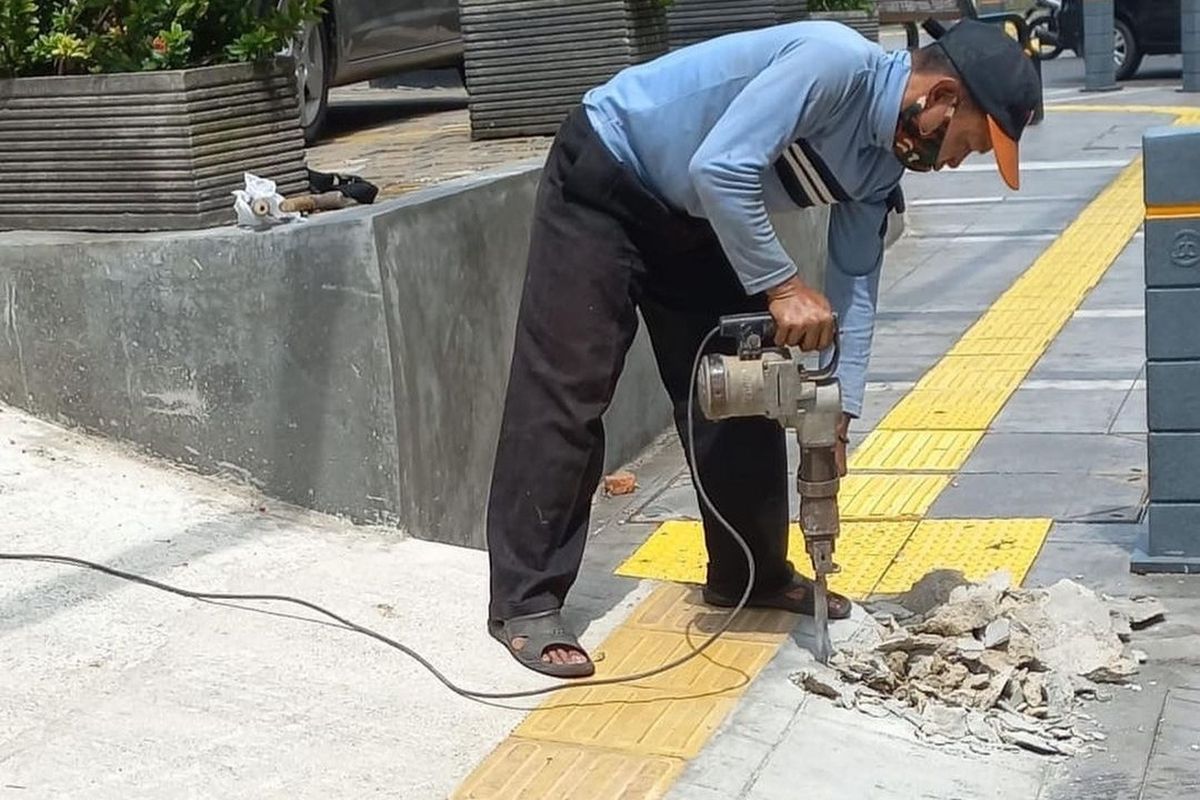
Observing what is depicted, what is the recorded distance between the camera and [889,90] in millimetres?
3721

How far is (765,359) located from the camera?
384cm

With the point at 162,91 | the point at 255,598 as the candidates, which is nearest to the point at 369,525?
the point at 255,598

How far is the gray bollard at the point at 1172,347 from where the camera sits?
15.3 feet

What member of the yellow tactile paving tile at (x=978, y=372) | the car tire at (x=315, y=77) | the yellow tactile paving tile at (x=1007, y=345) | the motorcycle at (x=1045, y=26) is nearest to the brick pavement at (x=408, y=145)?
the car tire at (x=315, y=77)

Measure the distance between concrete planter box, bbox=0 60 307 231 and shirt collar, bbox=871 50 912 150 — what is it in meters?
2.18

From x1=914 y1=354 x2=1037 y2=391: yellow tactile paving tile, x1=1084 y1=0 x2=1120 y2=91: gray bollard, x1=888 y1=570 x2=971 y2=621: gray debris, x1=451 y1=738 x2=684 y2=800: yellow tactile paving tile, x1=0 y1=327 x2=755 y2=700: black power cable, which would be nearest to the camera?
x1=451 y1=738 x2=684 y2=800: yellow tactile paving tile

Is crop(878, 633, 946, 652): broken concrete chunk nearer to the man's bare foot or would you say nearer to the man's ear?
the man's bare foot

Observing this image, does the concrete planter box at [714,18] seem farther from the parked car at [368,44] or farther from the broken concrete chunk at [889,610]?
the broken concrete chunk at [889,610]

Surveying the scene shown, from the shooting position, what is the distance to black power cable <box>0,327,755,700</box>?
4.04 m

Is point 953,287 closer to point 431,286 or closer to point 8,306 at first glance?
point 431,286

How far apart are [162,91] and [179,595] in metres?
1.51

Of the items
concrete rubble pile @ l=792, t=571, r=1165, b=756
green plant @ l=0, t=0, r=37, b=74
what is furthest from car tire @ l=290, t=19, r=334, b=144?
concrete rubble pile @ l=792, t=571, r=1165, b=756

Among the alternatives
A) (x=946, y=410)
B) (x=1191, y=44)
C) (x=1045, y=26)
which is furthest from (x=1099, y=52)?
(x=946, y=410)

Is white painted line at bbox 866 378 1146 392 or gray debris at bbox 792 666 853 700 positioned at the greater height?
gray debris at bbox 792 666 853 700
